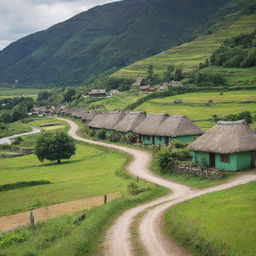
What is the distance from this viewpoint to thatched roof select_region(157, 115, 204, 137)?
53.5 m

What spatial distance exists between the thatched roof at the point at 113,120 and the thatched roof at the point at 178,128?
58.9 ft

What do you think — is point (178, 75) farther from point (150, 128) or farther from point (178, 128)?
point (178, 128)

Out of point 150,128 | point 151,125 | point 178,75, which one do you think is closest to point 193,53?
point 178,75

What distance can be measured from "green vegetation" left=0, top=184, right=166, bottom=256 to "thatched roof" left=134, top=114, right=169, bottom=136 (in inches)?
1198

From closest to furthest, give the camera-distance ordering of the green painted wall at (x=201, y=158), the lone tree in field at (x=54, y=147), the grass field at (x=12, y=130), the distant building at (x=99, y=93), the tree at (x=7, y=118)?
1. the green painted wall at (x=201, y=158)
2. the lone tree in field at (x=54, y=147)
3. the grass field at (x=12, y=130)
4. the tree at (x=7, y=118)
5. the distant building at (x=99, y=93)

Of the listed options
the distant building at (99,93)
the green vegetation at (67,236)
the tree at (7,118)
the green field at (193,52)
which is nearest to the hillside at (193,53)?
the green field at (193,52)

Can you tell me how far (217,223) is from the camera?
19172 mm

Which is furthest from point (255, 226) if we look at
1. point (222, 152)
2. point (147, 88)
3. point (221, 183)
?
point (147, 88)

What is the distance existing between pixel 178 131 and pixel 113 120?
876 inches

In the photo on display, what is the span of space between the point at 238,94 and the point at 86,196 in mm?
56704

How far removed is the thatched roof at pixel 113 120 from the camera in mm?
72750

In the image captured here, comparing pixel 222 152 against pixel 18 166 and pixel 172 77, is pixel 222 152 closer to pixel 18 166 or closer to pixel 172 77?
pixel 18 166

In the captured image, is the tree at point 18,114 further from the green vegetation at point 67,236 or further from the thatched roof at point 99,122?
the green vegetation at point 67,236

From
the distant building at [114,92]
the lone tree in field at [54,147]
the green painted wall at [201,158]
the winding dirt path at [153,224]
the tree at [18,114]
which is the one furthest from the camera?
the tree at [18,114]
